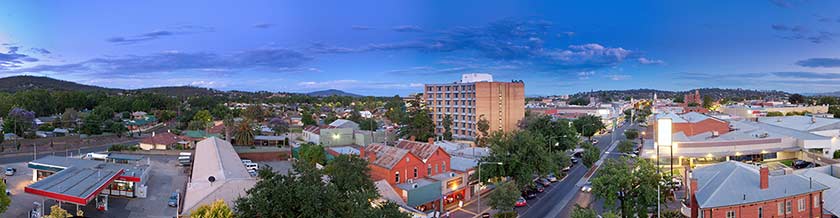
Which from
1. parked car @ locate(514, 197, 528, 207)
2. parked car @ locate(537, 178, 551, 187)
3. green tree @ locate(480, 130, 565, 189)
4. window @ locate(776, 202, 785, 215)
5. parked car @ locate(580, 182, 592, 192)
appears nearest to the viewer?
window @ locate(776, 202, 785, 215)

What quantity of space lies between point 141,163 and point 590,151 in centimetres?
4728

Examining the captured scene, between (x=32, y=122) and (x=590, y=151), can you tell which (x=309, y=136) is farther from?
(x=32, y=122)

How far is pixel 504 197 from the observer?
32219 mm

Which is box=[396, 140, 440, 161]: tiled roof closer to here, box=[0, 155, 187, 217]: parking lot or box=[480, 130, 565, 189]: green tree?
box=[480, 130, 565, 189]: green tree

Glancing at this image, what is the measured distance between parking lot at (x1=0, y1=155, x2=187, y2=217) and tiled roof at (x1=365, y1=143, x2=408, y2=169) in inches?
626

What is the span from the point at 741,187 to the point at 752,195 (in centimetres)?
68

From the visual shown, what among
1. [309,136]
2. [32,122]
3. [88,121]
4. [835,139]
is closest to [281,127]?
[309,136]

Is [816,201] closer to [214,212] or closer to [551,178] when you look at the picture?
[551,178]

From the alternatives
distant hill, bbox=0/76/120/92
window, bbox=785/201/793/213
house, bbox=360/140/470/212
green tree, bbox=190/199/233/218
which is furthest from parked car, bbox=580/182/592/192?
distant hill, bbox=0/76/120/92

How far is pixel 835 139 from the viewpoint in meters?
53.5

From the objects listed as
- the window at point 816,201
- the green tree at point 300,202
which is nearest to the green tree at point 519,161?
the green tree at point 300,202

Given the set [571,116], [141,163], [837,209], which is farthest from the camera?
[571,116]

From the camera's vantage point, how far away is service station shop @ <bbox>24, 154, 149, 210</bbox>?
30.8 metres

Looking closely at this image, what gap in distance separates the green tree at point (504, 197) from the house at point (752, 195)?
10.8 m
